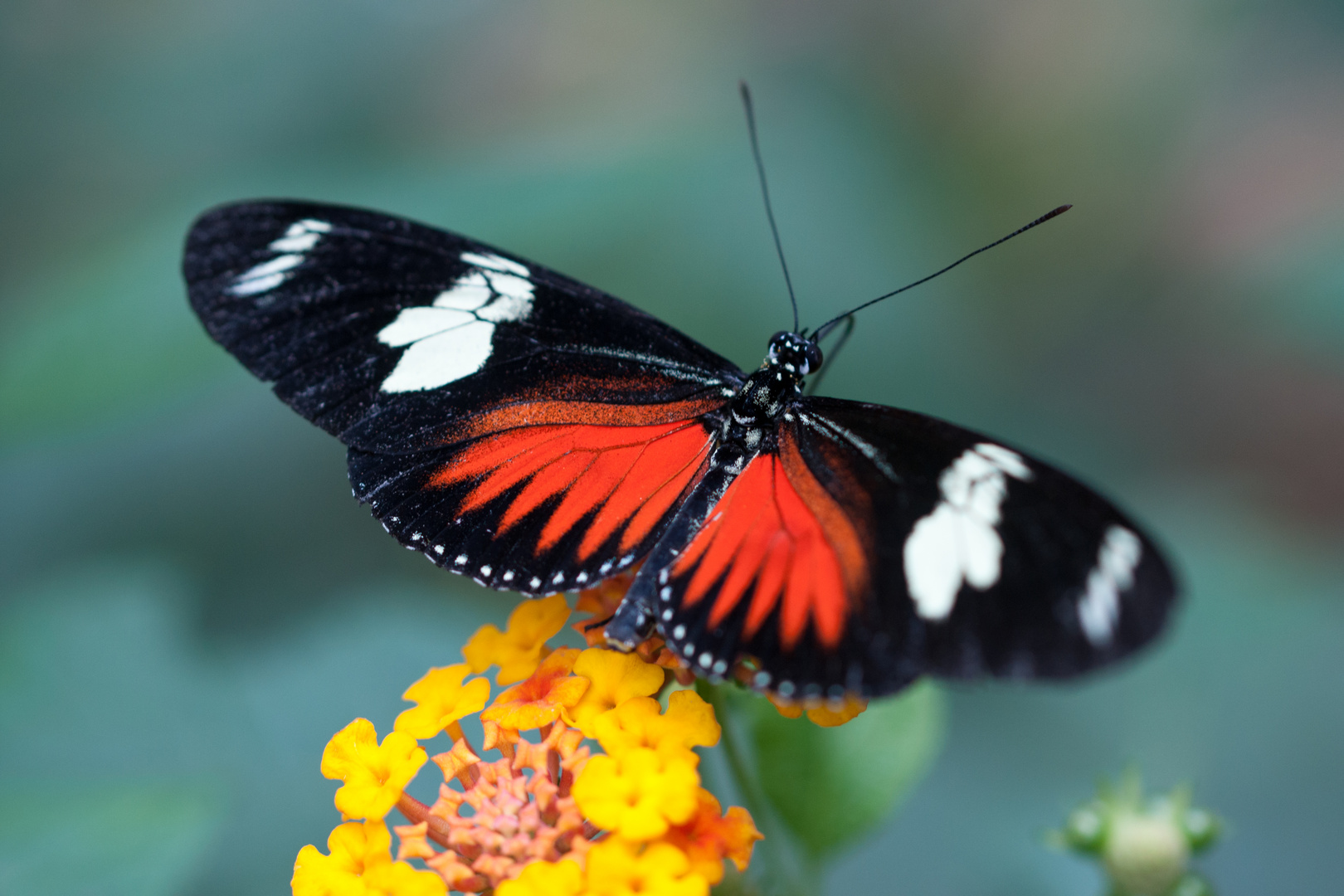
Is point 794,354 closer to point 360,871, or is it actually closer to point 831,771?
point 831,771

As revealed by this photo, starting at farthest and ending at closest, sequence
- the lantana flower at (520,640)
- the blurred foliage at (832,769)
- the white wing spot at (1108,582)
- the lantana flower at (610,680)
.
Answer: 1. the blurred foliage at (832,769)
2. the lantana flower at (520,640)
3. the lantana flower at (610,680)
4. the white wing spot at (1108,582)

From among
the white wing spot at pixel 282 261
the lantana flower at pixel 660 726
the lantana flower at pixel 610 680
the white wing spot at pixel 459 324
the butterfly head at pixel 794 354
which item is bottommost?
the lantana flower at pixel 660 726

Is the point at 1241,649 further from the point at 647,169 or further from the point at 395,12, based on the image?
the point at 395,12

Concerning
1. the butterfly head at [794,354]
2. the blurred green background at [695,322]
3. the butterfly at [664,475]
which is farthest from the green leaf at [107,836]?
the butterfly head at [794,354]

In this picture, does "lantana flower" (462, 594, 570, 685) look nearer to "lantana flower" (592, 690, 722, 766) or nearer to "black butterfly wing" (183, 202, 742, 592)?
"black butterfly wing" (183, 202, 742, 592)

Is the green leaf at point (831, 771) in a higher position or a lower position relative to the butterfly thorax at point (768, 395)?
lower

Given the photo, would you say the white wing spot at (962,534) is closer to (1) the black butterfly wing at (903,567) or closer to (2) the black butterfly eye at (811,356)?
(1) the black butterfly wing at (903,567)

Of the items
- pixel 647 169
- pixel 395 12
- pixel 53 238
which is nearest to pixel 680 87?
pixel 395 12
